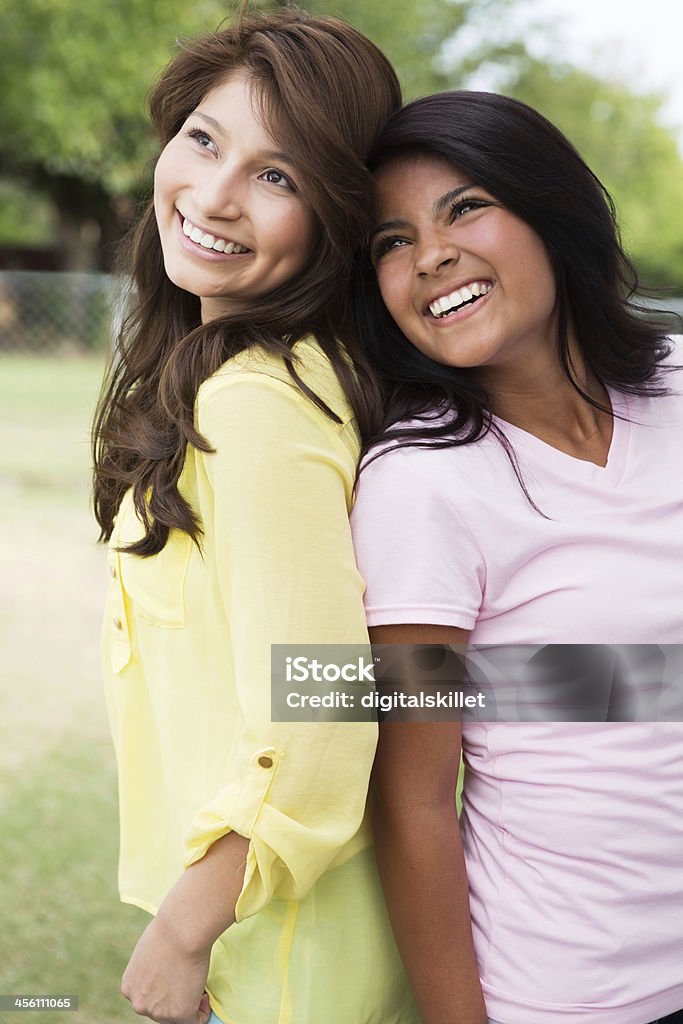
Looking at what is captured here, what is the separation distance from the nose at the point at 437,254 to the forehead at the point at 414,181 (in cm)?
4

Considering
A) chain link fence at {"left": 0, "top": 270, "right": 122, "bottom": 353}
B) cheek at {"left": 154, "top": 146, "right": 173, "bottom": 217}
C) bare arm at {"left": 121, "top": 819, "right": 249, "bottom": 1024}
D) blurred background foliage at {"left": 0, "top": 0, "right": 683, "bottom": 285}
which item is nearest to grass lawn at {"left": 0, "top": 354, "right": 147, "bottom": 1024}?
cheek at {"left": 154, "top": 146, "right": 173, "bottom": 217}

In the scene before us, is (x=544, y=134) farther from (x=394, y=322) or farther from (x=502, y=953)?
(x=502, y=953)

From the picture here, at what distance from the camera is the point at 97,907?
286 cm

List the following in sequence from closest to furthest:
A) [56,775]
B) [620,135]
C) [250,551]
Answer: [250,551]
[56,775]
[620,135]

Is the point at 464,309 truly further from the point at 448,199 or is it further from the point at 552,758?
the point at 552,758

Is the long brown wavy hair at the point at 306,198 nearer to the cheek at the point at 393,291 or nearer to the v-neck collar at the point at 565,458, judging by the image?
the cheek at the point at 393,291

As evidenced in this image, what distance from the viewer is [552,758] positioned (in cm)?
130

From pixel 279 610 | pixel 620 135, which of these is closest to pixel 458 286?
pixel 279 610

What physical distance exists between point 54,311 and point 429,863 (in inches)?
391

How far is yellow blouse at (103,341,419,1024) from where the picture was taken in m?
1.21

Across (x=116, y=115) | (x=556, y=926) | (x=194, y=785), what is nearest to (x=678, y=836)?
(x=556, y=926)

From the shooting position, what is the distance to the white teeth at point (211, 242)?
57.2 inches

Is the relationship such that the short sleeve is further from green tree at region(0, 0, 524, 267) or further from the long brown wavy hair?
green tree at region(0, 0, 524, 267)

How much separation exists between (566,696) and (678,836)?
0.21 m
